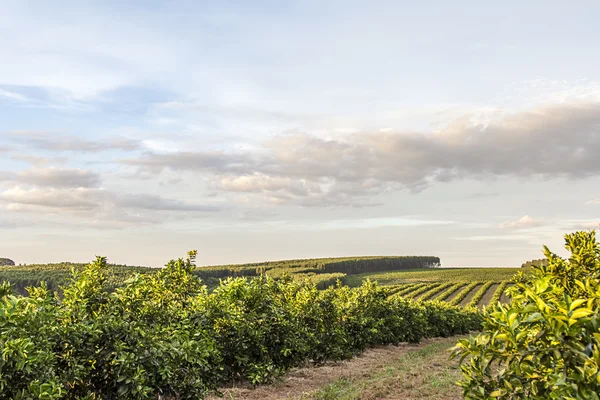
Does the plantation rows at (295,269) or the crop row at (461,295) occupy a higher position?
the plantation rows at (295,269)

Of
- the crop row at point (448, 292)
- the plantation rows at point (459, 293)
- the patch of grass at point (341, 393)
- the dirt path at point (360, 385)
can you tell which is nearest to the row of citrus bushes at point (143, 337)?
the dirt path at point (360, 385)

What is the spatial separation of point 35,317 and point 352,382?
9358 mm

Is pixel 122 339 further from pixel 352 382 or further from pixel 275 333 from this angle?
pixel 352 382

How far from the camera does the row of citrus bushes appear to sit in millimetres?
6473

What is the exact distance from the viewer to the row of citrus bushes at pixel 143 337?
647 centimetres

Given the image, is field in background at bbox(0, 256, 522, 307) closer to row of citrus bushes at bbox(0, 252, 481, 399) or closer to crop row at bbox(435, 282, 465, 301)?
crop row at bbox(435, 282, 465, 301)

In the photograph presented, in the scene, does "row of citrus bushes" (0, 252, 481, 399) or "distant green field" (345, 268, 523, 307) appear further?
"distant green field" (345, 268, 523, 307)

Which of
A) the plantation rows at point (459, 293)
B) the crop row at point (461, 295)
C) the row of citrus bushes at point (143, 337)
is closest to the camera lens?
the row of citrus bushes at point (143, 337)

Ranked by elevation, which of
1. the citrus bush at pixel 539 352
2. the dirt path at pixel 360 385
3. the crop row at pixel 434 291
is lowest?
the crop row at pixel 434 291

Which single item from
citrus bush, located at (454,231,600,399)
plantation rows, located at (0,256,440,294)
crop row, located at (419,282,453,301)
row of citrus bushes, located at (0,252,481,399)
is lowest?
crop row, located at (419,282,453,301)

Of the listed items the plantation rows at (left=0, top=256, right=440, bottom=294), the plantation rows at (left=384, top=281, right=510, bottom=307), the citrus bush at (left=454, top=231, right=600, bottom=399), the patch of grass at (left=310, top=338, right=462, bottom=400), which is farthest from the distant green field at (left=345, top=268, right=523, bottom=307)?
the citrus bush at (left=454, top=231, right=600, bottom=399)

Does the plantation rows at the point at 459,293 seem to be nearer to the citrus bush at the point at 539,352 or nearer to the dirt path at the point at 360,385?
the dirt path at the point at 360,385

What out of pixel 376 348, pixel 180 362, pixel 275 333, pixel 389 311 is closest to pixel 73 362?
pixel 180 362

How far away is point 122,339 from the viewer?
25.9 ft
